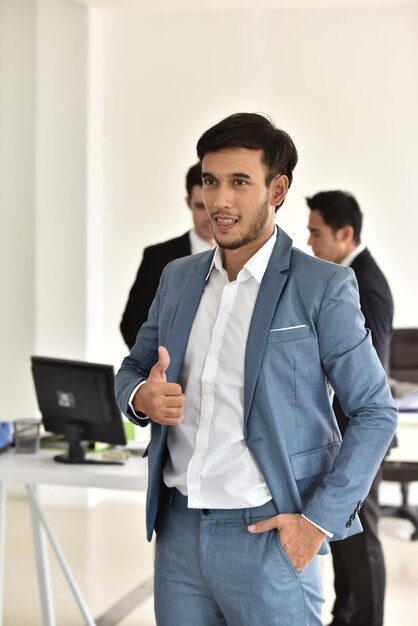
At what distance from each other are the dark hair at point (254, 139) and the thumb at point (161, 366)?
40cm

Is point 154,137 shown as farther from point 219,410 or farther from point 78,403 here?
point 219,410

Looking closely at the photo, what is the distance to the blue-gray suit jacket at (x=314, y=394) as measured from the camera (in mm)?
1784

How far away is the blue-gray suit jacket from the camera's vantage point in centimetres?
178

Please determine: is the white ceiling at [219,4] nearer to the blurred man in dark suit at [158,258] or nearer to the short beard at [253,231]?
the blurred man in dark suit at [158,258]

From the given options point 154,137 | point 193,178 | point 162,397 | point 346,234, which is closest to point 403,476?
point 346,234

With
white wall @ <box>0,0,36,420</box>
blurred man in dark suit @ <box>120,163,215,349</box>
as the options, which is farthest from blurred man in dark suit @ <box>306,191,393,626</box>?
white wall @ <box>0,0,36,420</box>

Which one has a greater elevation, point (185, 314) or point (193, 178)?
point (193, 178)

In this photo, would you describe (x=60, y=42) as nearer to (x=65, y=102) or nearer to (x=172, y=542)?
(x=65, y=102)

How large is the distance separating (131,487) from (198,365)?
1.48m

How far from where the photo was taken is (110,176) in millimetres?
6359

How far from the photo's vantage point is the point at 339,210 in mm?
3814

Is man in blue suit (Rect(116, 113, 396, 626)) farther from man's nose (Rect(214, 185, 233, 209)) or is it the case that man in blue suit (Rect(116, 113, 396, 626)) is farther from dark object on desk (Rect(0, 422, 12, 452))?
dark object on desk (Rect(0, 422, 12, 452))

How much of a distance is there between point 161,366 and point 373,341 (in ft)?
5.45

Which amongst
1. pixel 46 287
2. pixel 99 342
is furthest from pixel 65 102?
pixel 99 342
